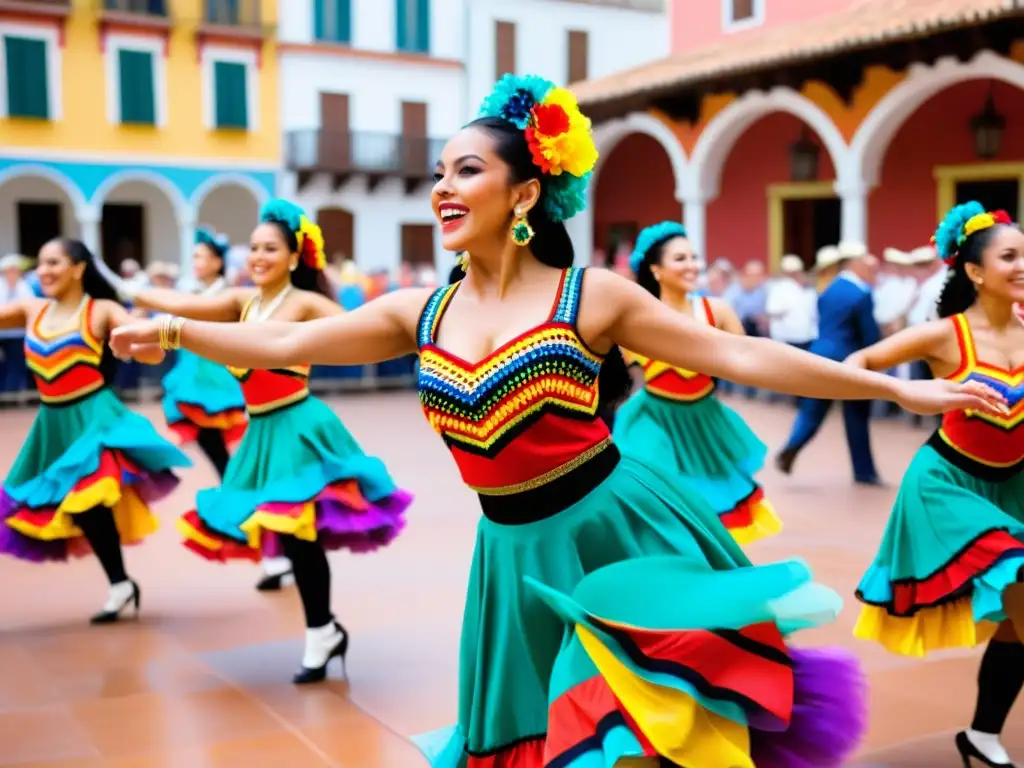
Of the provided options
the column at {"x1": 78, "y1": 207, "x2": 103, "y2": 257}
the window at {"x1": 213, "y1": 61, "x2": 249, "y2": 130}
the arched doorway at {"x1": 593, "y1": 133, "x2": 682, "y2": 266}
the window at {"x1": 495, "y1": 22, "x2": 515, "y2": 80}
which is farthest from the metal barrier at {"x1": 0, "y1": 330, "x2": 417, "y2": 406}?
the window at {"x1": 495, "y1": 22, "x2": 515, "y2": 80}

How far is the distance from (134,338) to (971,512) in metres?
2.53

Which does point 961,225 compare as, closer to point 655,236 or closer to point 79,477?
point 655,236

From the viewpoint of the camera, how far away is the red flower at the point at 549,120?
9.54 ft

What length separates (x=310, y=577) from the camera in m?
5.04

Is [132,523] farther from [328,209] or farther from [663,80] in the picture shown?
[328,209]

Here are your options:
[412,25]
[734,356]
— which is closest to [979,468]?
[734,356]

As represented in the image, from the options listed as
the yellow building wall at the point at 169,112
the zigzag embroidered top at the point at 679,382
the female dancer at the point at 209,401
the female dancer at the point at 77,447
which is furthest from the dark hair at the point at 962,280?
the yellow building wall at the point at 169,112

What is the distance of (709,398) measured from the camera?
6277 mm

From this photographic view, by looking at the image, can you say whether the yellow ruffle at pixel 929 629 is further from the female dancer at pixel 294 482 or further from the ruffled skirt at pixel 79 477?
the ruffled skirt at pixel 79 477

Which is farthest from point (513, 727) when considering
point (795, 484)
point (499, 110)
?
point (795, 484)

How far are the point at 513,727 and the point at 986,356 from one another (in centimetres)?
221

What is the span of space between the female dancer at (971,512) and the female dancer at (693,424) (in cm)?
191

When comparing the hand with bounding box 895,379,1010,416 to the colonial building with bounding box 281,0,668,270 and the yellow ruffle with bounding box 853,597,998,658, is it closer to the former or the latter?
the yellow ruffle with bounding box 853,597,998,658

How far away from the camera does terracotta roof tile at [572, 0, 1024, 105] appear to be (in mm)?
14328
